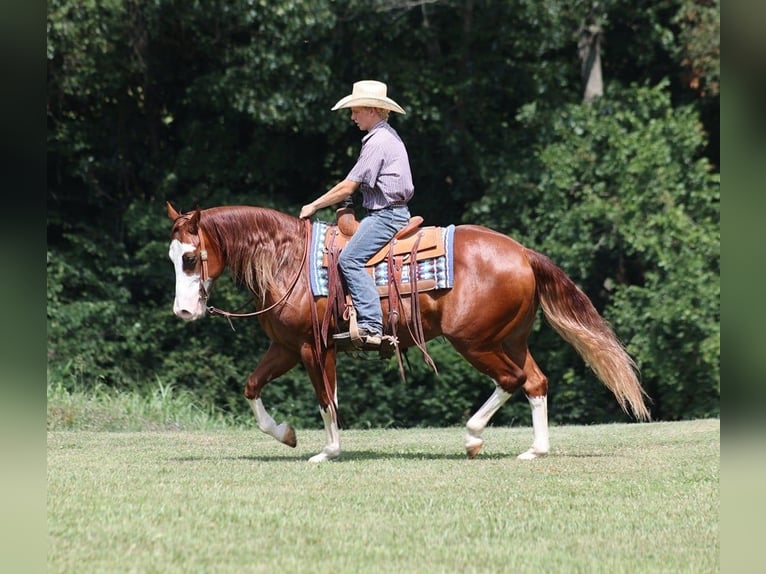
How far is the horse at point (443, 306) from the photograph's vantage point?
886 cm

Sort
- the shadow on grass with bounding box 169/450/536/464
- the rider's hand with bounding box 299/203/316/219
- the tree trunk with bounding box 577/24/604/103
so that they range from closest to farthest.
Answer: the rider's hand with bounding box 299/203/316/219, the shadow on grass with bounding box 169/450/536/464, the tree trunk with bounding box 577/24/604/103

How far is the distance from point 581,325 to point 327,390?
6.65ft

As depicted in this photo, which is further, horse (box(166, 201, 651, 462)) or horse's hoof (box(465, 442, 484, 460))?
horse's hoof (box(465, 442, 484, 460))

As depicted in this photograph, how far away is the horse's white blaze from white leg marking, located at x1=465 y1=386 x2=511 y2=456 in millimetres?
2205

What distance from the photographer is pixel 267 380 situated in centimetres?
917

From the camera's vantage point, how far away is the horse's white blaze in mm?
8562

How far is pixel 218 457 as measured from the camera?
9.37 meters

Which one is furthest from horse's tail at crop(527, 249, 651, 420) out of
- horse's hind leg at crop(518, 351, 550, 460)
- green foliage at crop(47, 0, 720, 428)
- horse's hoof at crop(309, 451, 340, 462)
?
green foliage at crop(47, 0, 720, 428)

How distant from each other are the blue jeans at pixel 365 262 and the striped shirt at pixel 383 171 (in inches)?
4.2

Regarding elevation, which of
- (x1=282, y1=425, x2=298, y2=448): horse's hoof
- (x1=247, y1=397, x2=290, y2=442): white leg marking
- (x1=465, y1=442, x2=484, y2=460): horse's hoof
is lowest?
(x1=465, y1=442, x2=484, y2=460): horse's hoof

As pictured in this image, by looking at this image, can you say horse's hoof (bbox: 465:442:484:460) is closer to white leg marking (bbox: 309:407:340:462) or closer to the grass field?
the grass field

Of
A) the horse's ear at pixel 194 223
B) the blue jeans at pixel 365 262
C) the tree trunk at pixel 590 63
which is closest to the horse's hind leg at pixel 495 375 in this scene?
the blue jeans at pixel 365 262
